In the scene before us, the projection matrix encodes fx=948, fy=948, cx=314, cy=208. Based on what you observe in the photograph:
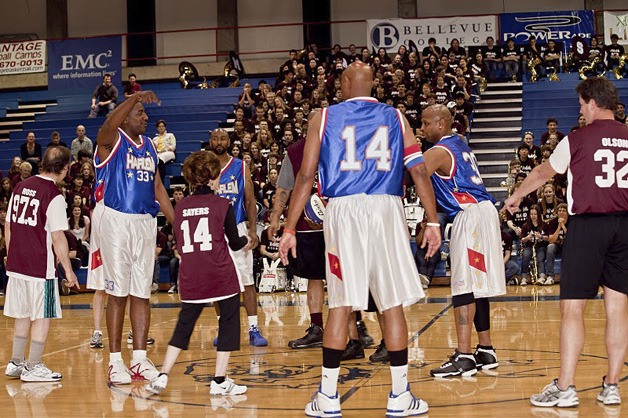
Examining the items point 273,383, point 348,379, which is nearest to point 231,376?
point 273,383

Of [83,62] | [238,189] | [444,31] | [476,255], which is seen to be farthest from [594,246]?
[83,62]

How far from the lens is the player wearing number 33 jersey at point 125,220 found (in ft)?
24.8

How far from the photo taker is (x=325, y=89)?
22594 mm

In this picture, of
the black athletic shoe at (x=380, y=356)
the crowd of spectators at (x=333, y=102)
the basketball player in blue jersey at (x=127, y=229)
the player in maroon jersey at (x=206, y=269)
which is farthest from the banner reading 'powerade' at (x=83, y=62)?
the player in maroon jersey at (x=206, y=269)

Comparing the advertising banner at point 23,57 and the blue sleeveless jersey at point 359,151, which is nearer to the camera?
the blue sleeveless jersey at point 359,151

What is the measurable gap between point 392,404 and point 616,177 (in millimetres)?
2044

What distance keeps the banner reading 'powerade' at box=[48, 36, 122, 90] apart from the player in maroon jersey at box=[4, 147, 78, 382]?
1847 cm

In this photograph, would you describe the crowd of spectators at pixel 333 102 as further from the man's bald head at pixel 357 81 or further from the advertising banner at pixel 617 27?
the man's bald head at pixel 357 81

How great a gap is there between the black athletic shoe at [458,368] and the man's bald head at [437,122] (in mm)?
1789

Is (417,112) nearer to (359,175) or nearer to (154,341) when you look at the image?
(154,341)

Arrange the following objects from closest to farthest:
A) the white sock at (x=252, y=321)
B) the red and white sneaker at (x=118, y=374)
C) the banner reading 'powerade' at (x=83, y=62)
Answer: the red and white sneaker at (x=118, y=374), the white sock at (x=252, y=321), the banner reading 'powerade' at (x=83, y=62)

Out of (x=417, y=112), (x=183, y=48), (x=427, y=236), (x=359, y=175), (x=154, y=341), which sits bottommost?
(x=154, y=341)

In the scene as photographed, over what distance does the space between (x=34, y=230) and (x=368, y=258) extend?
3.23m

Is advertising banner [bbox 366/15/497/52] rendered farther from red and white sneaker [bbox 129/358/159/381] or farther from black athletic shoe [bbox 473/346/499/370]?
red and white sneaker [bbox 129/358/159/381]
